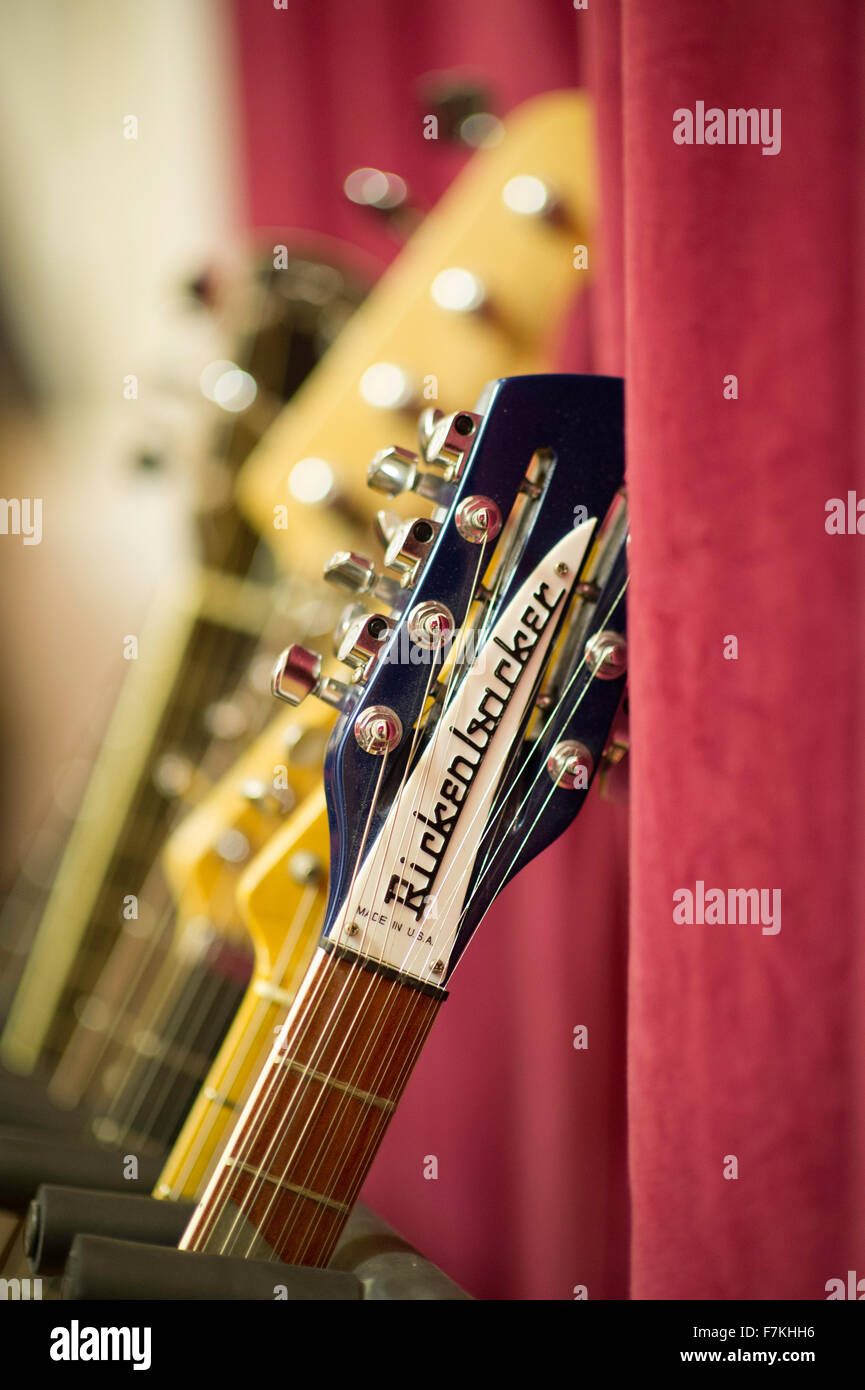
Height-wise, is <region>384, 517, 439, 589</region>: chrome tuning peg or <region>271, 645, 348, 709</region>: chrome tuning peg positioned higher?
<region>384, 517, 439, 589</region>: chrome tuning peg

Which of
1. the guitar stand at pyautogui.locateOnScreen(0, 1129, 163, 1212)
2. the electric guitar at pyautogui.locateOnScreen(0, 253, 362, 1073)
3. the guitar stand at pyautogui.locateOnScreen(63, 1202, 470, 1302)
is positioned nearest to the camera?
the guitar stand at pyautogui.locateOnScreen(63, 1202, 470, 1302)

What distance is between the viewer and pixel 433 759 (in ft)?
1.87

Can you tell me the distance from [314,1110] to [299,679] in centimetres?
21

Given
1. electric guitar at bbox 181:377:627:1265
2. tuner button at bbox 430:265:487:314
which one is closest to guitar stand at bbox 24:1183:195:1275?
electric guitar at bbox 181:377:627:1265

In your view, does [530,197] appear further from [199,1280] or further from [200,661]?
[199,1280]

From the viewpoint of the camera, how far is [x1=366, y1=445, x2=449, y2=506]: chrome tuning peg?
58cm

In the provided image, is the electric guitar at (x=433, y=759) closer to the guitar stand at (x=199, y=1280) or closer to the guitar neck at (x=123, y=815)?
the guitar stand at (x=199, y=1280)

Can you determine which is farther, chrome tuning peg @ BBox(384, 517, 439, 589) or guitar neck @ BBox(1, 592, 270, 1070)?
guitar neck @ BBox(1, 592, 270, 1070)

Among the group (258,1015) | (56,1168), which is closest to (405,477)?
(258,1015)

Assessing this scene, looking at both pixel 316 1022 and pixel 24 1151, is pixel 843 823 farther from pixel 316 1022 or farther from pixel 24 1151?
pixel 24 1151

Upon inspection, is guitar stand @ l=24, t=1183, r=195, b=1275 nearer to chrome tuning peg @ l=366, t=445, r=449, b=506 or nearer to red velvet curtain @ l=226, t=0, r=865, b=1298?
red velvet curtain @ l=226, t=0, r=865, b=1298

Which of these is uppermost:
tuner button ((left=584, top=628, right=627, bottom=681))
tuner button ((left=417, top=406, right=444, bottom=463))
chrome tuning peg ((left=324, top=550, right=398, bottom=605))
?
tuner button ((left=417, top=406, right=444, bottom=463))

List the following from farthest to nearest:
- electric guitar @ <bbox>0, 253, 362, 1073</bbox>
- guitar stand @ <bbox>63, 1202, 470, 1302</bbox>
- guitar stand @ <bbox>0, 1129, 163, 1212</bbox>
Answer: electric guitar @ <bbox>0, 253, 362, 1073</bbox> → guitar stand @ <bbox>0, 1129, 163, 1212</bbox> → guitar stand @ <bbox>63, 1202, 470, 1302</bbox>

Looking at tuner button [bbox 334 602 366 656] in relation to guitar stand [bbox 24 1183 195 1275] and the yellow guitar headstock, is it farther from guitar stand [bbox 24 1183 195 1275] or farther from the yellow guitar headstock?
guitar stand [bbox 24 1183 195 1275]
